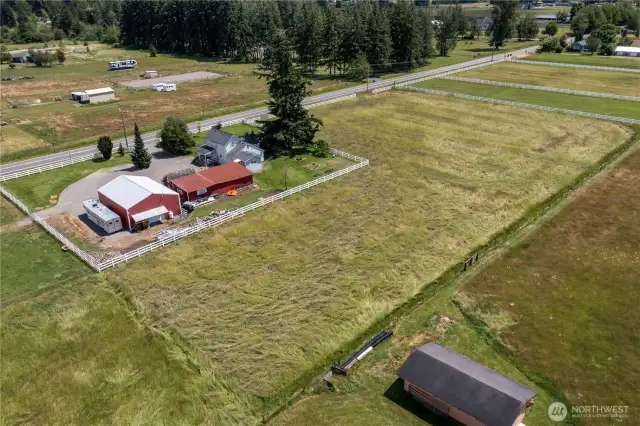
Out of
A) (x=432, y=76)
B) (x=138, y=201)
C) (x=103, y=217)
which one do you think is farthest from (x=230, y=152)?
(x=432, y=76)

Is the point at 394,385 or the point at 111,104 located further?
the point at 111,104

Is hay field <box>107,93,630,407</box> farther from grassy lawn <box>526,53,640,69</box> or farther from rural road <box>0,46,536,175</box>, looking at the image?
grassy lawn <box>526,53,640,69</box>

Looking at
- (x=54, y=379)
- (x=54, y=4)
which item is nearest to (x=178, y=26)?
(x=54, y=4)

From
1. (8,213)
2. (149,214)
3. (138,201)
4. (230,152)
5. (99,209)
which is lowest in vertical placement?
(8,213)

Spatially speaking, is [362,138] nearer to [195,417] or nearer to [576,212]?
[576,212]

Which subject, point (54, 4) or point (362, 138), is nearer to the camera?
Answer: point (362, 138)

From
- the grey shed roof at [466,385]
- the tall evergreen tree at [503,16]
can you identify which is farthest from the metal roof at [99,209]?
the tall evergreen tree at [503,16]

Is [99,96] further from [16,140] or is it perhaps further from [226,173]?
[226,173]
